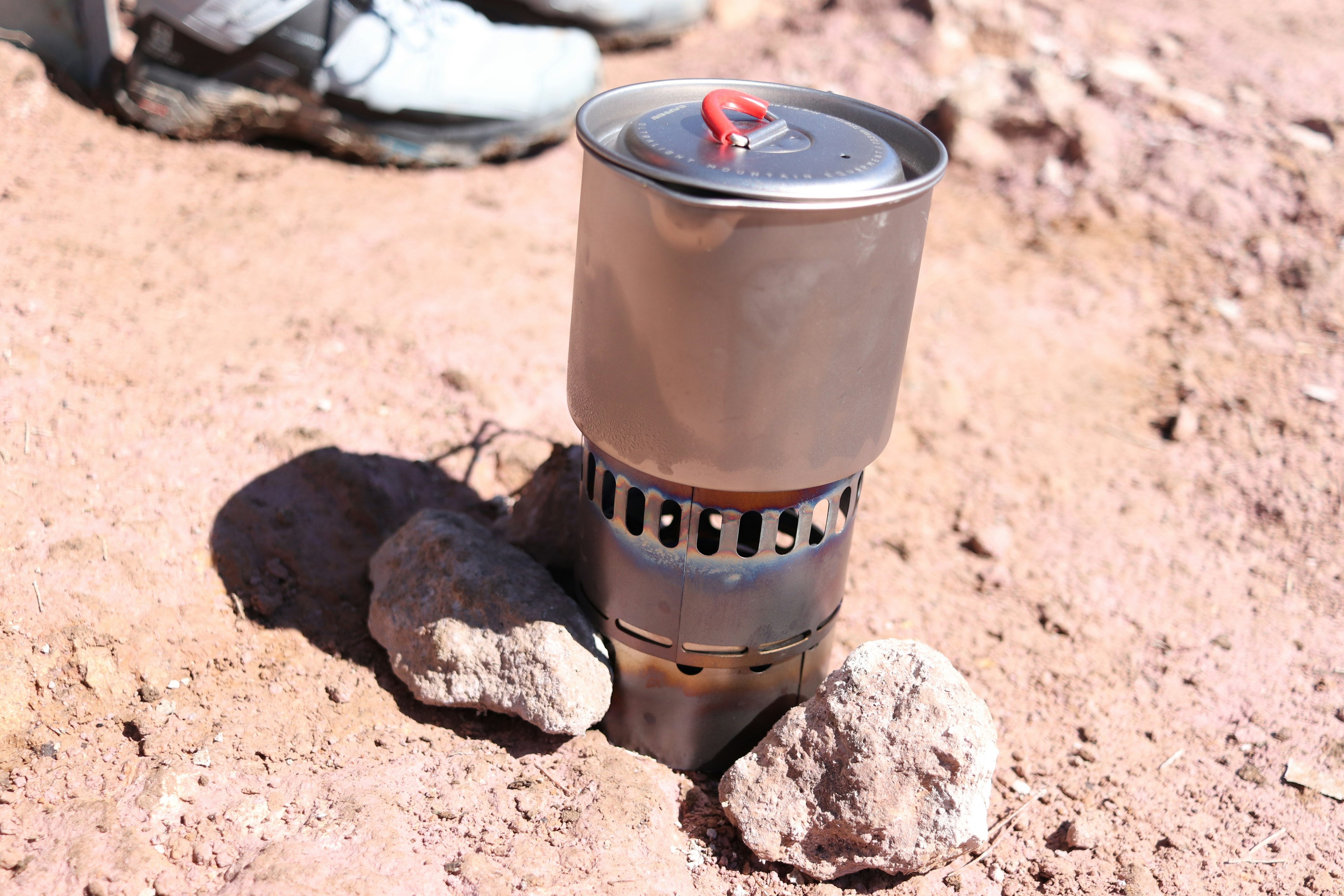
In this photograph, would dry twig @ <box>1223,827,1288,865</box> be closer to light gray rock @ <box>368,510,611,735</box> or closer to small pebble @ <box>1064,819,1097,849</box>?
small pebble @ <box>1064,819,1097,849</box>

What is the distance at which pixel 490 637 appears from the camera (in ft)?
9.02

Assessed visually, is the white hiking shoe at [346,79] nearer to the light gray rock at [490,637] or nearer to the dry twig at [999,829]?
the light gray rock at [490,637]

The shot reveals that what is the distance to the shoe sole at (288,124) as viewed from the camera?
16.5 ft

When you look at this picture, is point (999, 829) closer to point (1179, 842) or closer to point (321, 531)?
point (1179, 842)

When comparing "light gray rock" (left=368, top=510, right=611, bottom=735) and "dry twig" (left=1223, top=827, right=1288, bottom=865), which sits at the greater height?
"light gray rock" (left=368, top=510, right=611, bottom=735)

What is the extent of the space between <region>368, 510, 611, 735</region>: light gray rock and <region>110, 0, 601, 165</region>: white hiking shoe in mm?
2937

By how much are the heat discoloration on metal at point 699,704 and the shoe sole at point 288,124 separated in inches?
120

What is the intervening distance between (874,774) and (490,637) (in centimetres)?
97

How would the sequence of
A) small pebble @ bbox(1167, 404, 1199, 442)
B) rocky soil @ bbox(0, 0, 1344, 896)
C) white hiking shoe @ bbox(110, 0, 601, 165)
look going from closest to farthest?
rocky soil @ bbox(0, 0, 1344, 896) → small pebble @ bbox(1167, 404, 1199, 442) → white hiking shoe @ bbox(110, 0, 601, 165)

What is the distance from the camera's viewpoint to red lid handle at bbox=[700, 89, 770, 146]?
2.27 m

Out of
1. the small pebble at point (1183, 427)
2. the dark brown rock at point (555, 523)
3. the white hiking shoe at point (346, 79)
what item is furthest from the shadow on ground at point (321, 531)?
the small pebble at point (1183, 427)

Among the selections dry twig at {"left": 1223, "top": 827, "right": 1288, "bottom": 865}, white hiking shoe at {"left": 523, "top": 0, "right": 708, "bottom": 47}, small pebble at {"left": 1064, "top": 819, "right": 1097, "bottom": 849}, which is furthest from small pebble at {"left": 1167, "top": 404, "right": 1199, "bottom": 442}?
white hiking shoe at {"left": 523, "top": 0, "right": 708, "bottom": 47}

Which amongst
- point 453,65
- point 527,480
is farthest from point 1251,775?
point 453,65

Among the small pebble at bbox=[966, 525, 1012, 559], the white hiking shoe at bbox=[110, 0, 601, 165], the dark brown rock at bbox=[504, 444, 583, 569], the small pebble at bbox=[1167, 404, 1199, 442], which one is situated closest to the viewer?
the dark brown rock at bbox=[504, 444, 583, 569]
